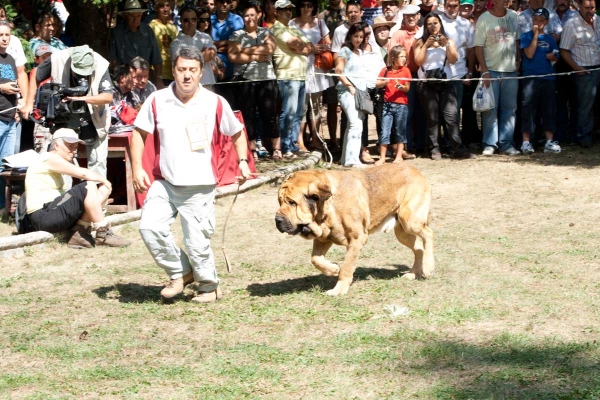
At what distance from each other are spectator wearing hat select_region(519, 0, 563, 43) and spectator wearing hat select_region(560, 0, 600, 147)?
39cm

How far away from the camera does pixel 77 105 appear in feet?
35.5

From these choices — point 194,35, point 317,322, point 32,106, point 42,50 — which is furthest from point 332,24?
point 317,322

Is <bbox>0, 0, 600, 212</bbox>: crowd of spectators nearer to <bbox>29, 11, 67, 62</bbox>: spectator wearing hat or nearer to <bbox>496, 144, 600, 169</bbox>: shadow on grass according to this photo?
<bbox>496, 144, 600, 169</bbox>: shadow on grass

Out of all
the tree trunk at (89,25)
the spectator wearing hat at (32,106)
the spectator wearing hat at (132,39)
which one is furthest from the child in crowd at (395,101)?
the spectator wearing hat at (32,106)

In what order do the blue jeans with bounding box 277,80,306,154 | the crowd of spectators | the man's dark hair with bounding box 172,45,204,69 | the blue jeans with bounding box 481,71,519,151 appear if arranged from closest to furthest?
the man's dark hair with bounding box 172,45,204,69 < the crowd of spectators < the blue jeans with bounding box 277,80,306,154 < the blue jeans with bounding box 481,71,519,151

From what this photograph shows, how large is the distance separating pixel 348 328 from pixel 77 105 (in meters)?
4.77

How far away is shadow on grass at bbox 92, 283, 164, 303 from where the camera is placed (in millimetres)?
8570

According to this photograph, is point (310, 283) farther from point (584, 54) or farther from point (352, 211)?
point (584, 54)

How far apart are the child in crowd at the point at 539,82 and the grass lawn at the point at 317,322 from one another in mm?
4383

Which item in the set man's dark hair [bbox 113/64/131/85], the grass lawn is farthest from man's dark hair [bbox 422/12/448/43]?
man's dark hair [bbox 113/64/131/85]

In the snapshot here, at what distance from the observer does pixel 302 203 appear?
798 cm

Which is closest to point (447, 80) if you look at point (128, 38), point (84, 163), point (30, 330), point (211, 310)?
point (128, 38)

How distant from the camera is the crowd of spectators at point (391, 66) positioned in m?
14.7

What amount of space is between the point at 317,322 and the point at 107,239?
362cm
